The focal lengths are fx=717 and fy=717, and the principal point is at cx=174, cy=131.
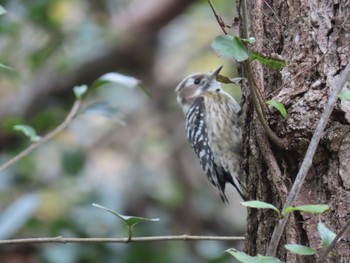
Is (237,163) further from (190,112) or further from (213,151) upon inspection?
(190,112)

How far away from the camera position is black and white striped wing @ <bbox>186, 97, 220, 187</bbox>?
3.07 m

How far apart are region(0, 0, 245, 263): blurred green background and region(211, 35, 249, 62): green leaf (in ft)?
5.92

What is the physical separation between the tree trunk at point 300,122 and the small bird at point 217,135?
899mm

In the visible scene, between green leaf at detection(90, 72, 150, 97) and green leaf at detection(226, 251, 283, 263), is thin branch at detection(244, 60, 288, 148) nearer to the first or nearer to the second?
green leaf at detection(226, 251, 283, 263)

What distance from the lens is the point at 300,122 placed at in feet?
5.59

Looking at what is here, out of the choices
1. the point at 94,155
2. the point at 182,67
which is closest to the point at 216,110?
the point at 182,67

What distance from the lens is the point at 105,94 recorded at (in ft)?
20.2

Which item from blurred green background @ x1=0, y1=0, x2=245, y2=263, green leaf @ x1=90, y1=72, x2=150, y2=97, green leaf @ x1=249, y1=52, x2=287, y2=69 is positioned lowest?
Answer: blurred green background @ x1=0, y1=0, x2=245, y2=263

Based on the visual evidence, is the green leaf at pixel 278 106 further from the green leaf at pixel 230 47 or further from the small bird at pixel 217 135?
the small bird at pixel 217 135

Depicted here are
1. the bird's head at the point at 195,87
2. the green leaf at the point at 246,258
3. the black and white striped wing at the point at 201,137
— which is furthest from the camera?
the bird's head at the point at 195,87

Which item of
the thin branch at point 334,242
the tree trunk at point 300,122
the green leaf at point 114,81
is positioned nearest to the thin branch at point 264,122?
the tree trunk at point 300,122

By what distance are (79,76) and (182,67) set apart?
41.4 inches

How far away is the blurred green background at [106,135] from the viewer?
13.3ft

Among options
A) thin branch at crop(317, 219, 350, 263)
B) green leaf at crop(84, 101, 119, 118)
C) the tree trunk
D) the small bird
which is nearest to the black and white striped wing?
the small bird
